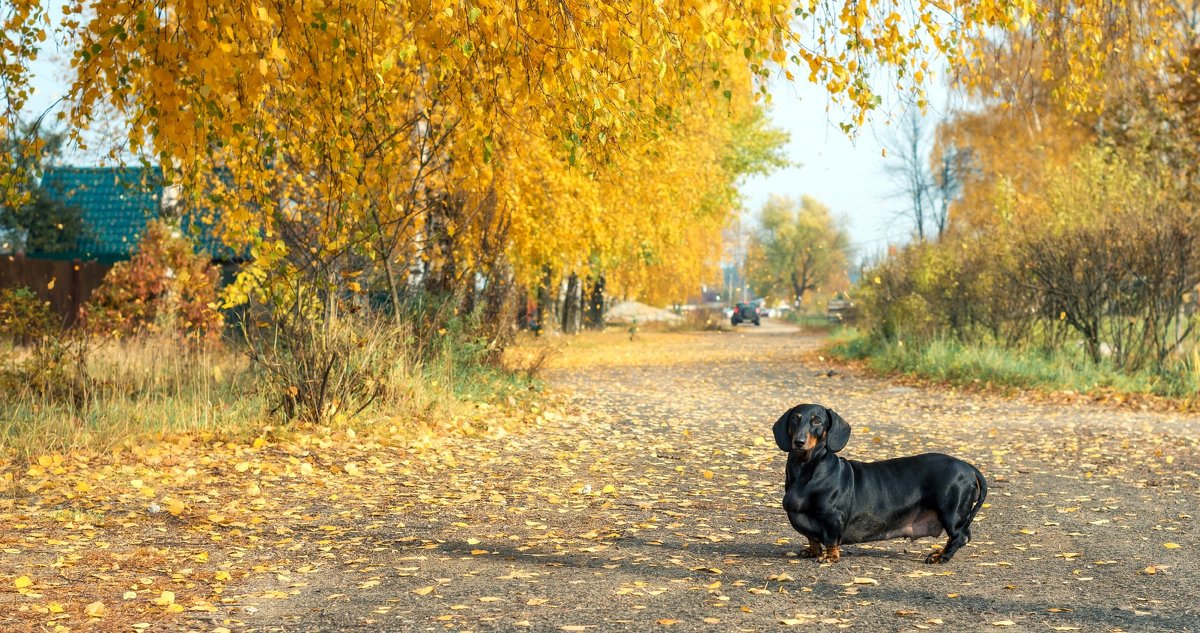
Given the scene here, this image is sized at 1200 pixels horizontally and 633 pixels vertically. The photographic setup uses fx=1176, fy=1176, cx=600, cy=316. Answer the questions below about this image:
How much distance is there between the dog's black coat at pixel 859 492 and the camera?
18.4ft

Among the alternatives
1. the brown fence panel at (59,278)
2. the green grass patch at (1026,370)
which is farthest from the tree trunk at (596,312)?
the green grass patch at (1026,370)

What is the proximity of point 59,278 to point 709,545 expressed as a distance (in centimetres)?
1820

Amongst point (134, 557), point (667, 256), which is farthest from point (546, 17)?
point (667, 256)

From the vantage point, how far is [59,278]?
21.2 metres

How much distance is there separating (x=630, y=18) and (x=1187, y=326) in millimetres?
12872

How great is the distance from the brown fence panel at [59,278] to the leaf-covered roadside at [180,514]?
1239 centimetres

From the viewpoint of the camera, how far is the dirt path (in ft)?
16.0

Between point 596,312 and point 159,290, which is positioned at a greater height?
point 159,290

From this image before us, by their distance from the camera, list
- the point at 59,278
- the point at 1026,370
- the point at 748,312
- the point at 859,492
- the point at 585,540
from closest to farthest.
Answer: the point at 859,492
the point at 585,540
the point at 1026,370
the point at 59,278
the point at 748,312

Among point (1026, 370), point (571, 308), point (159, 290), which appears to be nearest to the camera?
point (1026, 370)

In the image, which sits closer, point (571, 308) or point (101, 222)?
point (101, 222)

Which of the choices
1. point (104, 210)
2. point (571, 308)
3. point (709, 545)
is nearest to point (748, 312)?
point (571, 308)

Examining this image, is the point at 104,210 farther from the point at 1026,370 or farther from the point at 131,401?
the point at 1026,370

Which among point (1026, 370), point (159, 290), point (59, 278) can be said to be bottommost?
point (1026, 370)
